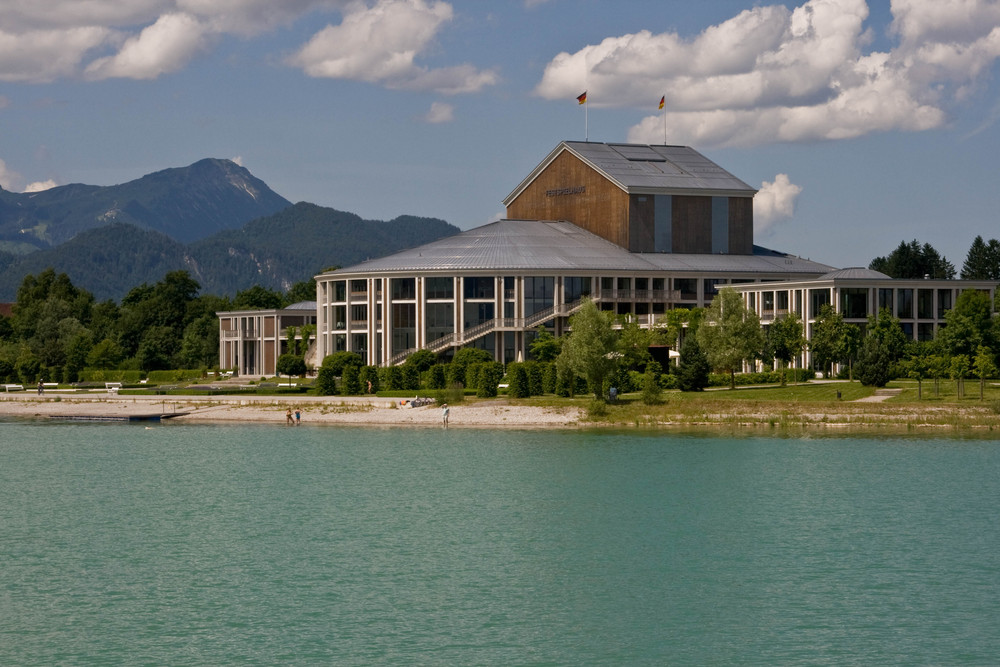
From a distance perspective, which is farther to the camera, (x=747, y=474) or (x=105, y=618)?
(x=747, y=474)

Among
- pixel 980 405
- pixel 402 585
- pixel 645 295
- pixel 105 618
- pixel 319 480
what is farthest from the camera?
pixel 645 295

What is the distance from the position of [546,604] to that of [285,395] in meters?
69.7

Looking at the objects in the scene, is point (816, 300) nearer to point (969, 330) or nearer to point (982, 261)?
point (969, 330)

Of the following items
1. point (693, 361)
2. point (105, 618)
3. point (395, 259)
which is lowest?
point (105, 618)

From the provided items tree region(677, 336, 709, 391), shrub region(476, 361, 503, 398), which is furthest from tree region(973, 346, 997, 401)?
shrub region(476, 361, 503, 398)

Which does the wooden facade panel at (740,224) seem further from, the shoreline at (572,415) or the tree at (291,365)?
the shoreline at (572,415)

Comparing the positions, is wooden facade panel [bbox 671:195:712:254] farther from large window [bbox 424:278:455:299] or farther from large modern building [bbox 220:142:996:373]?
large window [bbox 424:278:455:299]

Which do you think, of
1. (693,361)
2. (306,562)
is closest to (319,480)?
(306,562)

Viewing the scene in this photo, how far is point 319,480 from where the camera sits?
5922cm

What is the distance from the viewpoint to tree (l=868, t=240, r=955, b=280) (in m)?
168

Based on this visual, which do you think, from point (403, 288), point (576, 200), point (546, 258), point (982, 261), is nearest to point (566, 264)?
point (546, 258)

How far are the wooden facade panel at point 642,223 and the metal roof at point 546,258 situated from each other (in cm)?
148

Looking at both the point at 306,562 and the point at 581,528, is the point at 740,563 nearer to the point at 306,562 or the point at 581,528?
the point at 581,528

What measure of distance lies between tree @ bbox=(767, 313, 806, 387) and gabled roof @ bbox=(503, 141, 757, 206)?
1387 inches
